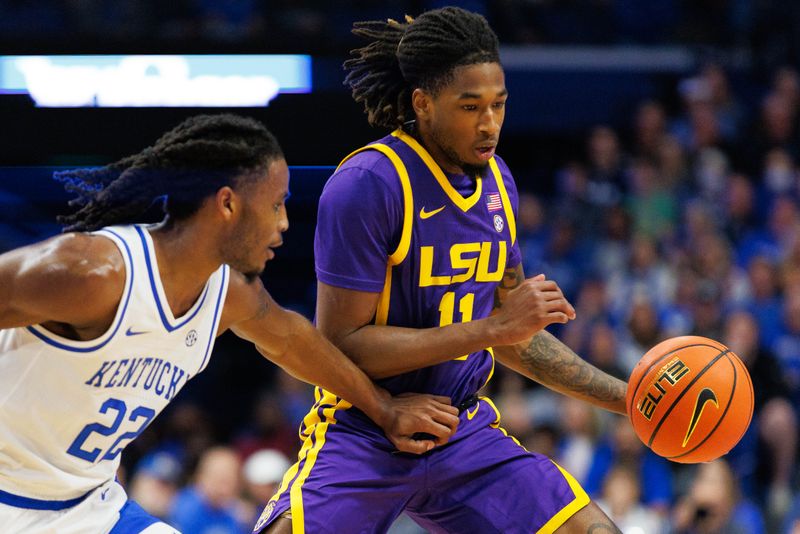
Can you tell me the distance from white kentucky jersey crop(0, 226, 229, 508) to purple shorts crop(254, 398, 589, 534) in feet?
1.88

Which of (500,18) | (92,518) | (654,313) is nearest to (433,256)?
(92,518)

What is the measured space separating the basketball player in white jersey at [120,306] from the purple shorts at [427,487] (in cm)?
44

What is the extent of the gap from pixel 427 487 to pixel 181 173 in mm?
1204

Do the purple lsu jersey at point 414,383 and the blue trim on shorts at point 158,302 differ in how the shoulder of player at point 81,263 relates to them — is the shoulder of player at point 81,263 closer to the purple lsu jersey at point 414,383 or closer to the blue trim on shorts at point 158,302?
the blue trim on shorts at point 158,302

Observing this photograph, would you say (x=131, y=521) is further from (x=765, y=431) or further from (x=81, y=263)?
(x=765, y=431)

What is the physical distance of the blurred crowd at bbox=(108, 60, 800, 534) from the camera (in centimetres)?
683

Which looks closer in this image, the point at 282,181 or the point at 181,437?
the point at 282,181

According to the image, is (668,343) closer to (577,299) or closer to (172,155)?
(172,155)

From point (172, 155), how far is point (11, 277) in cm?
61

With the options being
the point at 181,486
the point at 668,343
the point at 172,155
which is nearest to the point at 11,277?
the point at 172,155

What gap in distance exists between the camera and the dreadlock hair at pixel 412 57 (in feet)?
11.6

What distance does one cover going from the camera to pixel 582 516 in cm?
348

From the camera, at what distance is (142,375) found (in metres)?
3.09

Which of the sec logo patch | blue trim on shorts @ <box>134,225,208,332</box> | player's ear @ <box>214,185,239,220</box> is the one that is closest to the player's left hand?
the sec logo patch
